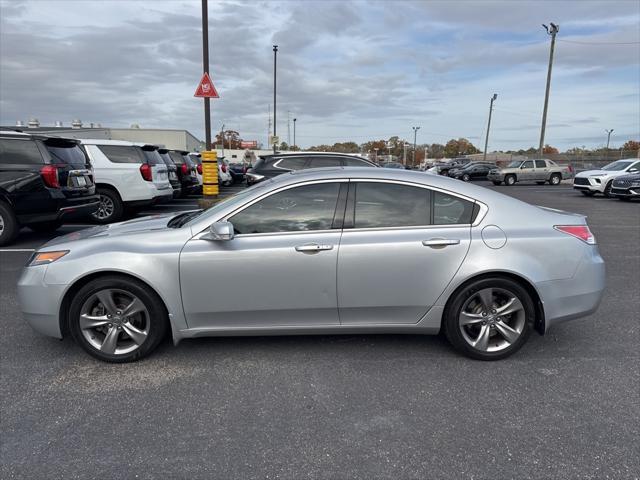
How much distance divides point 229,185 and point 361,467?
22584 millimetres

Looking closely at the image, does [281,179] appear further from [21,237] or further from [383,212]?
[21,237]

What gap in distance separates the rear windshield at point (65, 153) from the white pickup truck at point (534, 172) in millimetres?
26734

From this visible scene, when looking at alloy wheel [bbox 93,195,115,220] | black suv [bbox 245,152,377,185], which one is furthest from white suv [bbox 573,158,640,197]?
alloy wheel [bbox 93,195,115,220]

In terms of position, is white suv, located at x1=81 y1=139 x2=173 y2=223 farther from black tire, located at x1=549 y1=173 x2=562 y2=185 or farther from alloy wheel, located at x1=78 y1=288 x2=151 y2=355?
black tire, located at x1=549 y1=173 x2=562 y2=185

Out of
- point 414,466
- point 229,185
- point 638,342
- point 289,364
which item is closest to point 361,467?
point 414,466

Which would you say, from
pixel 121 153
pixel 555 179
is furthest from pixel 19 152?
pixel 555 179

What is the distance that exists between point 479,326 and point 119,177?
9012 millimetres

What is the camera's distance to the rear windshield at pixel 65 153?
295 inches

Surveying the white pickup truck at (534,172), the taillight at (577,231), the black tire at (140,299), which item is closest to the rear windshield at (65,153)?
the black tire at (140,299)

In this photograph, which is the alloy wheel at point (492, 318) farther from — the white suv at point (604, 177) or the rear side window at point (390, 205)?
the white suv at point (604, 177)

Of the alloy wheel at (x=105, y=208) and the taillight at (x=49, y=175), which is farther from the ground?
the taillight at (x=49, y=175)

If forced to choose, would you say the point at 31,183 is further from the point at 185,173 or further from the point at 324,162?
the point at 185,173

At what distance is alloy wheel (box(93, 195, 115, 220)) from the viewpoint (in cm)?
1002

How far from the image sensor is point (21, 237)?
8406 millimetres
